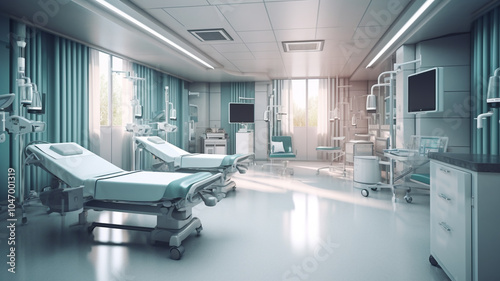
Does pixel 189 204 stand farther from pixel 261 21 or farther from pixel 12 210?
pixel 261 21

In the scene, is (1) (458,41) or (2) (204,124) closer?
(1) (458,41)

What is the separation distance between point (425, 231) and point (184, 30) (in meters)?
4.45

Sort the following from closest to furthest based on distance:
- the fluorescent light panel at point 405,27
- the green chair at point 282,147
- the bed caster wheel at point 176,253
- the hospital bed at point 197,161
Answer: the bed caster wheel at point 176,253
the fluorescent light panel at point 405,27
the hospital bed at point 197,161
the green chair at point 282,147

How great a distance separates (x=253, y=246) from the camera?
2.66 metres

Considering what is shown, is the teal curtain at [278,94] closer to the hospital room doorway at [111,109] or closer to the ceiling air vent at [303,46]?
the ceiling air vent at [303,46]

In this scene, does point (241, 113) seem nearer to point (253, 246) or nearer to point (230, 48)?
point (230, 48)

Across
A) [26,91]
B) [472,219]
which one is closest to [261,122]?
[26,91]

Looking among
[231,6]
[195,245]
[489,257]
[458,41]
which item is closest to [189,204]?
[195,245]

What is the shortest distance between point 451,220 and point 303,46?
459cm

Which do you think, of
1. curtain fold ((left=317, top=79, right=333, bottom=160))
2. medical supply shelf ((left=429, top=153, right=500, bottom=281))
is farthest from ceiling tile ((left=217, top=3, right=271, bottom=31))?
curtain fold ((left=317, top=79, right=333, bottom=160))

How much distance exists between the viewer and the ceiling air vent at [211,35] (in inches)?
195

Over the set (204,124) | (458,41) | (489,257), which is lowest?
(489,257)

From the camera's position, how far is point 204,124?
976cm

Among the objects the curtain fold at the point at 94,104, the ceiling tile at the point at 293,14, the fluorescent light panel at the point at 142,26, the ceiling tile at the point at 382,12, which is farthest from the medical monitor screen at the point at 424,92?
the curtain fold at the point at 94,104
